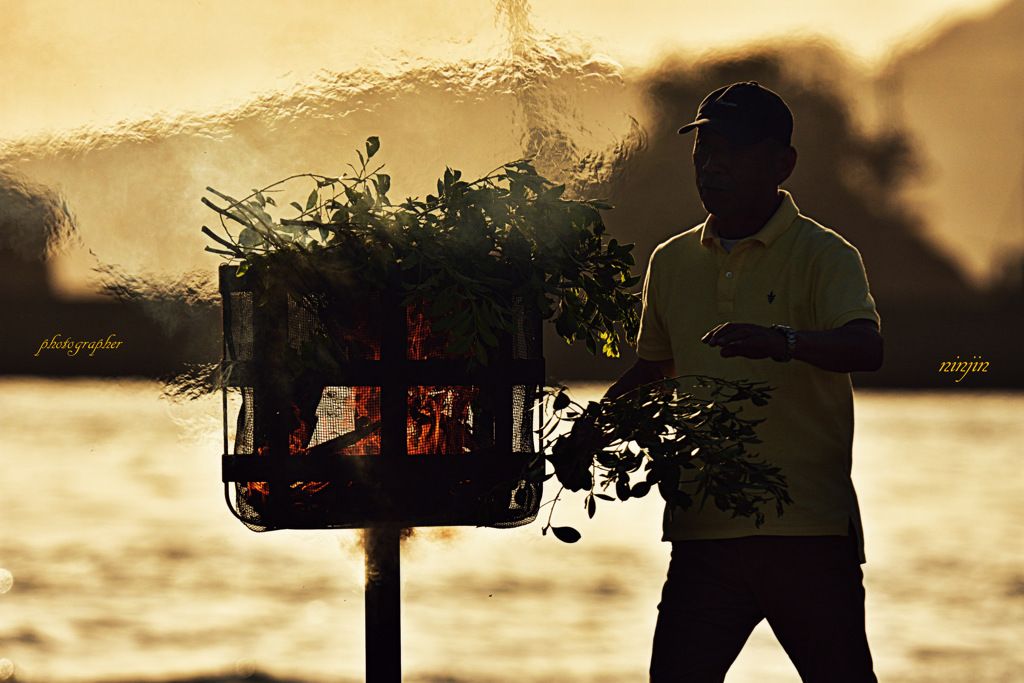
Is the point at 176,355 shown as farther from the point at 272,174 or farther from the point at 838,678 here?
the point at 838,678

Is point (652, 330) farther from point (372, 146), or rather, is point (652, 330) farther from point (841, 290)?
point (372, 146)

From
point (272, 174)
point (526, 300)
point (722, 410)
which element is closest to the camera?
point (722, 410)

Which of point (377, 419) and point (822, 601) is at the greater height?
point (377, 419)

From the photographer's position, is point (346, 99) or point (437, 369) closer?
point (437, 369)

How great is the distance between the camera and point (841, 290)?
2.82 meters

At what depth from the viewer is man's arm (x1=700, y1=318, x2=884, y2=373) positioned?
2.51m

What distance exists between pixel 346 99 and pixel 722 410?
197 cm

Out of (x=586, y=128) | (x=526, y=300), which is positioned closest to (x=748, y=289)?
(x=526, y=300)

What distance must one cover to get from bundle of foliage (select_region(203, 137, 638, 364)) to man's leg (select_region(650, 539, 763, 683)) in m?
0.72

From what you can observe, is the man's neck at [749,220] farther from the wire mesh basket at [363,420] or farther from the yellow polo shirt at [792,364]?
the wire mesh basket at [363,420]

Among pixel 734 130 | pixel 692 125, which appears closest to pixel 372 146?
pixel 692 125

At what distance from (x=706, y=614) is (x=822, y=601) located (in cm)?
31

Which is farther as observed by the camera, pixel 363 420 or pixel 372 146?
pixel 372 146

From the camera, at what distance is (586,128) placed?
3852 millimetres
